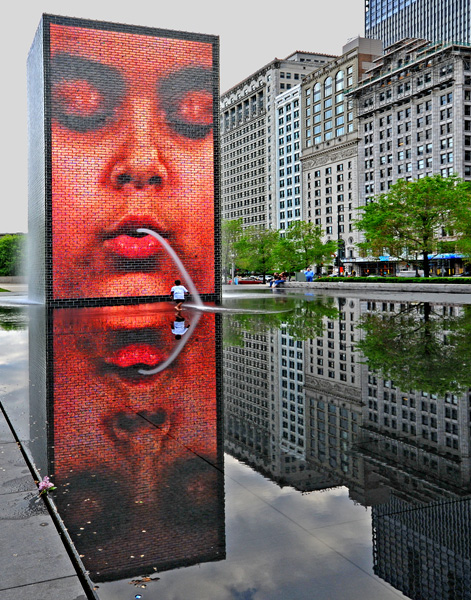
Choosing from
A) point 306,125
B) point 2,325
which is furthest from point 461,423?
point 306,125

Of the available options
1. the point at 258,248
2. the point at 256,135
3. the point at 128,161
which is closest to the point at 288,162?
the point at 256,135

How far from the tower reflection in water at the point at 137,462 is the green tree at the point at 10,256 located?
123 metres

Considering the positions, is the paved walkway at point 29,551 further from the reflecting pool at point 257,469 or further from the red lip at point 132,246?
the red lip at point 132,246

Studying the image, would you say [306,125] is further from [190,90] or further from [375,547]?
[375,547]

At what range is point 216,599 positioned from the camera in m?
2.86

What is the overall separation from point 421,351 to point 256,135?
151215 millimetres

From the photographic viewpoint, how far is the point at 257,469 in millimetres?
4816

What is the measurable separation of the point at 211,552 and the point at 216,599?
0.53 meters

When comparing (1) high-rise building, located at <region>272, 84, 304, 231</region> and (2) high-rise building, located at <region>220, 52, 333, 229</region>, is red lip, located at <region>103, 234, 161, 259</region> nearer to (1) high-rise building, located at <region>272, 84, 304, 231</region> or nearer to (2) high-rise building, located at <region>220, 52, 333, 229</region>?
(1) high-rise building, located at <region>272, 84, 304, 231</region>

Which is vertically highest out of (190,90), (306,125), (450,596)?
(306,125)

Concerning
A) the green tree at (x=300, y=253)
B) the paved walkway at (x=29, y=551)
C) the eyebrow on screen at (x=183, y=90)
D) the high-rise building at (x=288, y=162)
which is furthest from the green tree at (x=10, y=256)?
the paved walkway at (x=29, y=551)

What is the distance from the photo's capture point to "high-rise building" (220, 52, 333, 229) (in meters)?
146

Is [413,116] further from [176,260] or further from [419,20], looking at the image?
[419,20]

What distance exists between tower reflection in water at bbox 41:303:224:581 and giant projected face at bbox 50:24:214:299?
71.8ft
